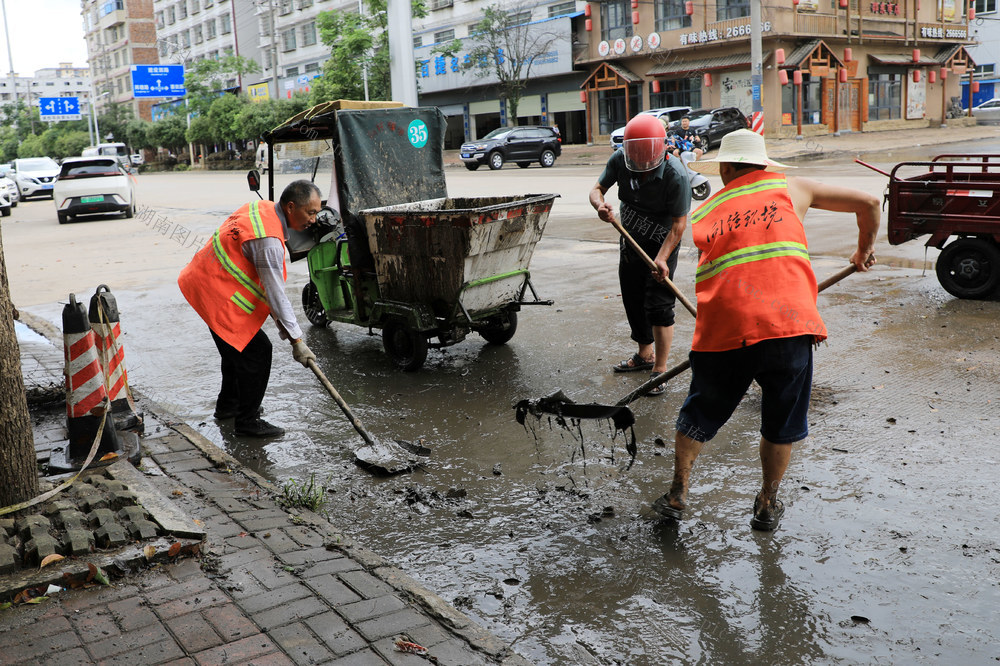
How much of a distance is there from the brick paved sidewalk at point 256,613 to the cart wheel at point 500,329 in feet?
11.1

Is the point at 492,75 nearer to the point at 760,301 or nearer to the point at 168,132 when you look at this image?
the point at 168,132

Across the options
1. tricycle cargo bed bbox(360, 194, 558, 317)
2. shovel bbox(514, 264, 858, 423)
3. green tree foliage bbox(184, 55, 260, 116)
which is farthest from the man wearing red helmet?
green tree foliage bbox(184, 55, 260, 116)

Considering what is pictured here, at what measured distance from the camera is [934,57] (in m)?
42.2

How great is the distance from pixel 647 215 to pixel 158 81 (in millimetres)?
55964

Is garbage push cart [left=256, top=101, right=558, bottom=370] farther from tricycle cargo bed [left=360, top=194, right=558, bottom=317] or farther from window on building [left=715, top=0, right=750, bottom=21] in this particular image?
window on building [left=715, top=0, right=750, bottom=21]

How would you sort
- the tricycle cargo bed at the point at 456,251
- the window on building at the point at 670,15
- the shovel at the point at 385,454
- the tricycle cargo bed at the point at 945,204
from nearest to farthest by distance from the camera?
the shovel at the point at 385,454, the tricycle cargo bed at the point at 456,251, the tricycle cargo bed at the point at 945,204, the window on building at the point at 670,15

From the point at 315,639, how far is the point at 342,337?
17.2ft

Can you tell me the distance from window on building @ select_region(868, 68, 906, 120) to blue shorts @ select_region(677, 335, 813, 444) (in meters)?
39.9

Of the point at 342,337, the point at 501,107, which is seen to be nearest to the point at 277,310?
the point at 342,337

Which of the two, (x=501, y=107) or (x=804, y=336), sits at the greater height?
(x=501, y=107)

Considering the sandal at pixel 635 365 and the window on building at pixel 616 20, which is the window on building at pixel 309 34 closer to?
the window on building at pixel 616 20

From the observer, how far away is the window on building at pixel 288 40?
59.7 m

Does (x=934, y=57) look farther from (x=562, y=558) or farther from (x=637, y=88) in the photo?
(x=562, y=558)

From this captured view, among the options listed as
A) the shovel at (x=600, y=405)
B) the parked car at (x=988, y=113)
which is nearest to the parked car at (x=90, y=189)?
→ the shovel at (x=600, y=405)
